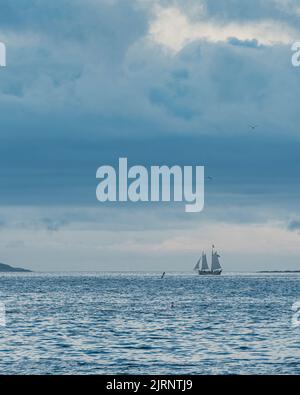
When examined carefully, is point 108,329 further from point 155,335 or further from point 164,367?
point 164,367

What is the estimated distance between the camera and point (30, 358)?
71.2 meters

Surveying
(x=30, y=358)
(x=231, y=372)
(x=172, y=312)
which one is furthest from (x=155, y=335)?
(x=172, y=312)

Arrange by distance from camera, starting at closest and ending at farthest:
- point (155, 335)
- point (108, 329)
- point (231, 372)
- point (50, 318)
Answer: point (231, 372) → point (155, 335) → point (108, 329) → point (50, 318)

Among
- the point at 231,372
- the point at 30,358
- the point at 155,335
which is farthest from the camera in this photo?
the point at 155,335

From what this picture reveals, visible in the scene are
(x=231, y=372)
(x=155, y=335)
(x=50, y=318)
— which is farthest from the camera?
(x=50, y=318)

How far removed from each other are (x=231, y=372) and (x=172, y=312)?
232ft
